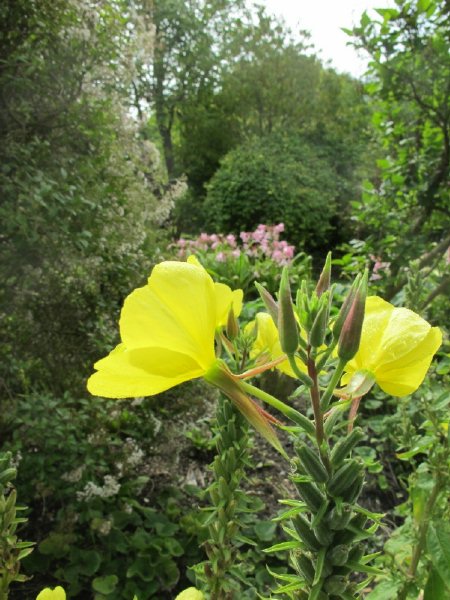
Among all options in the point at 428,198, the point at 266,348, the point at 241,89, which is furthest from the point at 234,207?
the point at 266,348

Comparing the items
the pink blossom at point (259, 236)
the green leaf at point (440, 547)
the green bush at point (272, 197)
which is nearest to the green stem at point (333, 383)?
the green leaf at point (440, 547)

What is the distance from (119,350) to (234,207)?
9637mm

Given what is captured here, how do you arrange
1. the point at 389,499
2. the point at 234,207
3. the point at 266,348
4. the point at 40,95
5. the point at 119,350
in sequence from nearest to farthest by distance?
the point at 119,350
the point at 266,348
the point at 40,95
the point at 389,499
the point at 234,207

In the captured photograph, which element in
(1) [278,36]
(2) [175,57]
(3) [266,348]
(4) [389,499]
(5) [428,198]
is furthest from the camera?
(2) [175,57]

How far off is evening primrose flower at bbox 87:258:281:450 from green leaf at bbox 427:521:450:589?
88 cm

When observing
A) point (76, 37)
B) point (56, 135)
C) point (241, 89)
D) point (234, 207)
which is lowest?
point (234, 207)

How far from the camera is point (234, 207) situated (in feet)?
33.0

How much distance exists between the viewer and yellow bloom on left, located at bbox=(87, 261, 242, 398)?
21.7 inches

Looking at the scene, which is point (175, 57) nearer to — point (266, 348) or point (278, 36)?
point (278, 36)

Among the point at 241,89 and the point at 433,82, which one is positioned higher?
the point at 241,89

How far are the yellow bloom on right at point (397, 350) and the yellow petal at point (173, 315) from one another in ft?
0.57

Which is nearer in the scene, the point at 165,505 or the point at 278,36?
the point at 165,505

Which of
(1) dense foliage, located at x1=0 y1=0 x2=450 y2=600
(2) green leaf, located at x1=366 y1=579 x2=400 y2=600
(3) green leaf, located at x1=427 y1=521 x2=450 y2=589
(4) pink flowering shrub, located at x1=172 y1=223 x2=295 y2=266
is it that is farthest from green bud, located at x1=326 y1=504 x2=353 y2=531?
(4) pink flowering shrub, located at x1=172 y1=223 x2=295 y2=266

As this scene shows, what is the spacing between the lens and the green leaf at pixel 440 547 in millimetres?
1156
